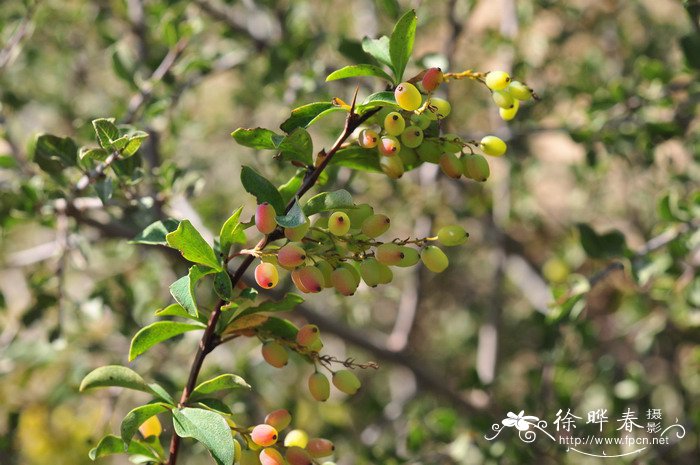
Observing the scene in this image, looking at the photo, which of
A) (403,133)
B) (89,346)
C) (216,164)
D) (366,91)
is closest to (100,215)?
(89,346)

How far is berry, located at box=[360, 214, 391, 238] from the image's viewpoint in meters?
0.60

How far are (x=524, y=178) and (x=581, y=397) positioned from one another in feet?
2.22

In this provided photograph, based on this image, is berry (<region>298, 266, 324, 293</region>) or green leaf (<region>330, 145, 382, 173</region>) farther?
green leaf (<region>330, 145, 382, 173</region>)

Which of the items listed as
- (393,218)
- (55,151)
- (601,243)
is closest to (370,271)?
(55,151)

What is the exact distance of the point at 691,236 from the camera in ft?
3.37

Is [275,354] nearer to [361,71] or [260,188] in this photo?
[260,188]

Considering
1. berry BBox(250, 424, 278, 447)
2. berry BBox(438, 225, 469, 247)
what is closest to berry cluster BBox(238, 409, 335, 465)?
berry BBox(250, 424, 278, 447)

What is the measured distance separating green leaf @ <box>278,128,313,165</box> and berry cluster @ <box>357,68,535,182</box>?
5cm

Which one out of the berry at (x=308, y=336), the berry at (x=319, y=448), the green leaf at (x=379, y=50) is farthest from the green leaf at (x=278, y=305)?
the green leaf at (x=379, y=50)

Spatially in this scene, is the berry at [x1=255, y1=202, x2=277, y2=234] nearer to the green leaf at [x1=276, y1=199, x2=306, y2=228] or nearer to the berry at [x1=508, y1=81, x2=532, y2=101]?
the green leaf at [x1=276, y1=199, x2=306, y2=228]

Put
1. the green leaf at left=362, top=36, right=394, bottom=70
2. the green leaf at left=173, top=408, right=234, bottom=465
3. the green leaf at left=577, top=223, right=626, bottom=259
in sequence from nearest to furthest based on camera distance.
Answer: the green leaf at left=173, top=408, right=234, bottom=465 < the green leaf at left=362, top=36, right=394, bottom=70 < the green leaf at left=577, top=223, right=626, bottom=259

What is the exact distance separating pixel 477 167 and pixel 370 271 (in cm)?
14

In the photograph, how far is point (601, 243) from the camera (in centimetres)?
104

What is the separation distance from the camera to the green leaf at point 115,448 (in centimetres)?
63
